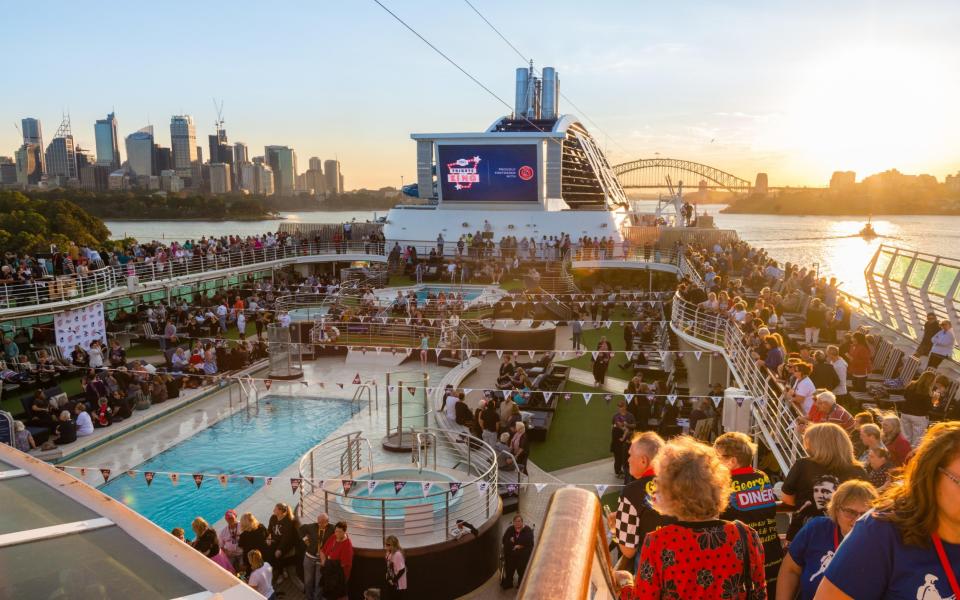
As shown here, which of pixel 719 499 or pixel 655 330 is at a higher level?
pixel 719 499

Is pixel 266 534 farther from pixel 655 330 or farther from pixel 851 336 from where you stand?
pixel 655 330

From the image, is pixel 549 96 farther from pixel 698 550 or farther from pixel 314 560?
pixel 698 550

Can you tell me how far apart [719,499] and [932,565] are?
715mm

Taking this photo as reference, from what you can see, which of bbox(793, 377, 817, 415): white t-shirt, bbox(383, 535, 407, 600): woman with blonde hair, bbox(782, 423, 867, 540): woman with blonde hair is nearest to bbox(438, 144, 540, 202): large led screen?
bbox(793, 377, 817, 415): white t-shirt

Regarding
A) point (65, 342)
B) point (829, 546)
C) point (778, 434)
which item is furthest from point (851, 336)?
point (65, 342)

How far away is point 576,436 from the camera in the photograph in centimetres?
1415

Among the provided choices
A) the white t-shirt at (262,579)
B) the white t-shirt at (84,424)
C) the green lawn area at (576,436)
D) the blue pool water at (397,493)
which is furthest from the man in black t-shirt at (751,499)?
the white t-shirt at (84,424)

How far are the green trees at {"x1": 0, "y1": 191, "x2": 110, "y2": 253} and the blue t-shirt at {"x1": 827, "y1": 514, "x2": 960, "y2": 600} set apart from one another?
57047 millimetres

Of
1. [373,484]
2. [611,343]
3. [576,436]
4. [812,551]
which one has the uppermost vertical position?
[812,551]

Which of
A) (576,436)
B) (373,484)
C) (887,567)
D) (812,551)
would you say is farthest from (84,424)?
(887,567)

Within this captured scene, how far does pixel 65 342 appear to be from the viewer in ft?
62.1

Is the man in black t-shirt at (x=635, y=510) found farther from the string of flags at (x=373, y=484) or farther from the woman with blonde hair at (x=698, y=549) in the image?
the string of flags at (x=373, y=484)

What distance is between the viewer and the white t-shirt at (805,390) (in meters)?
8.02

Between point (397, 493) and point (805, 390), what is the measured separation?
5.95 m
